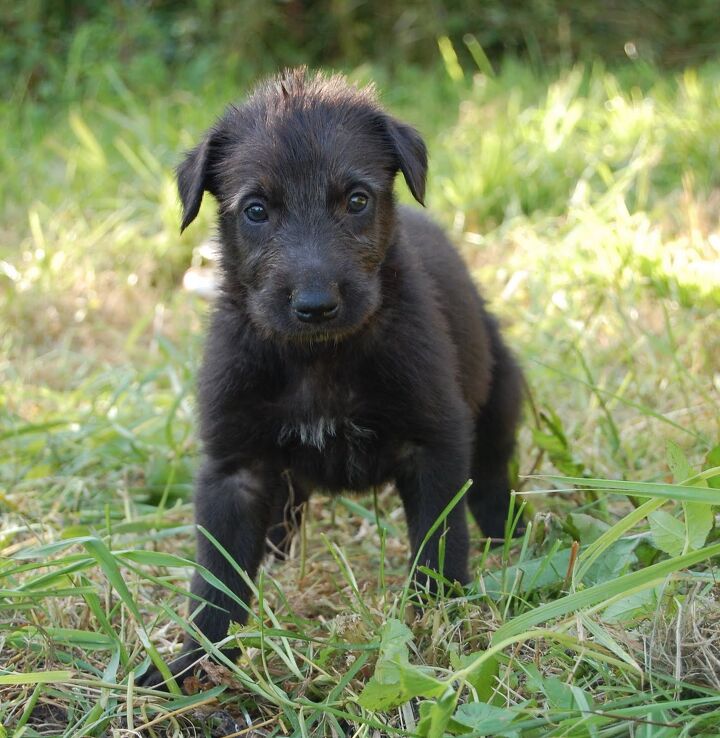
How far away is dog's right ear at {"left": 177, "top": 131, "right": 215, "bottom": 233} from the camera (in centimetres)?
295

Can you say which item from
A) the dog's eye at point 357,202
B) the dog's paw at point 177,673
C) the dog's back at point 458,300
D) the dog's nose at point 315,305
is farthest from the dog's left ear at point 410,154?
the dog's paw at point 177,673

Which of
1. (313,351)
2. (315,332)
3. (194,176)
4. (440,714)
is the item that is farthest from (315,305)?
(440,714)

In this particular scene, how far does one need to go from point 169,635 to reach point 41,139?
5.76 metres

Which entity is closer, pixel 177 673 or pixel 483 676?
pixel 483 676

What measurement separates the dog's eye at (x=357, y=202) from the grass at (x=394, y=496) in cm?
86

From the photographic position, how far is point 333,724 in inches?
90.0

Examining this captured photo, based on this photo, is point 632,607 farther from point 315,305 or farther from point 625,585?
point 315,305

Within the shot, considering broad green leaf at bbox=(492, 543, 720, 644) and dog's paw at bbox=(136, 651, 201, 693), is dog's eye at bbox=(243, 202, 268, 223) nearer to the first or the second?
dog's paw at bbox=(136, 651, 201, 693)

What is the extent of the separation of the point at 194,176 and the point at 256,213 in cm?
25

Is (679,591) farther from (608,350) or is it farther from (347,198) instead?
(608,350)

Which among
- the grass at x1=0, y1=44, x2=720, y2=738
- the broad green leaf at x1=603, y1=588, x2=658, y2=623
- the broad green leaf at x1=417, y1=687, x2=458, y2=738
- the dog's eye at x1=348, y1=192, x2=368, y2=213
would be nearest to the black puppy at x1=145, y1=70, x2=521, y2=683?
the dog's eye at x1=348, y1=192, x2=368, y2=213

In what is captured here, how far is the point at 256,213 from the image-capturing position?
286 centimetres

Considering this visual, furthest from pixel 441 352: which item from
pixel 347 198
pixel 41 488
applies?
pixel 41 488

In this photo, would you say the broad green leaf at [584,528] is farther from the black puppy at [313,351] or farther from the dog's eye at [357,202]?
the dog's eye at [357,202]
